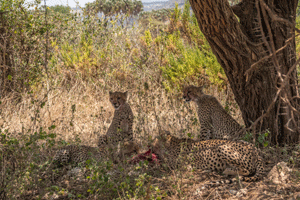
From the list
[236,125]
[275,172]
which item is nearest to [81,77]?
[236,125]

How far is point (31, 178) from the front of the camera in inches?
133

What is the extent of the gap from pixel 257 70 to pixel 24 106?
395cm

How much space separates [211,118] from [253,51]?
127 centimetres

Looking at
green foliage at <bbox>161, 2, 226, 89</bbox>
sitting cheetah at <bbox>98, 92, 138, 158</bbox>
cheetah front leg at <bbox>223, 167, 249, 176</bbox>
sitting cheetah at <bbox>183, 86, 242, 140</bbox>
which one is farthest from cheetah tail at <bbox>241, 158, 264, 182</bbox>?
green foliage at <bbox>161, 2, 226, 89</bbox>

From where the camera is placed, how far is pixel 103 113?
604cm

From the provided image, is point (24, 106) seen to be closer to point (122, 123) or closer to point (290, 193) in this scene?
point (122, 123)

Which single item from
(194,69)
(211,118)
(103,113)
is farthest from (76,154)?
(194,69)

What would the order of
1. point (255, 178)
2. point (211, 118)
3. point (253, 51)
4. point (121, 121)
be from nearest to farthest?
point (255, 178) < point (253, 51) < point (211, 118) < point (121, 121)

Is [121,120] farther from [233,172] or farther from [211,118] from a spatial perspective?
[233,172]

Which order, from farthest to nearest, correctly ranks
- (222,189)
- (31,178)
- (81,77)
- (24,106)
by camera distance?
(81,77) → (24,106) → (31,178) → (222,189)

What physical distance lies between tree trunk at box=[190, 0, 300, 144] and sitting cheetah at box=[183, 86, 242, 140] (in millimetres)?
277

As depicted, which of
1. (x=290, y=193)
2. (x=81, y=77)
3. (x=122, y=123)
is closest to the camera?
(x=290, y=193)

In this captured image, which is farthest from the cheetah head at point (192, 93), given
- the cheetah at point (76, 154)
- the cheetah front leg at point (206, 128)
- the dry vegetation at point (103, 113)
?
the cheetah at point (76, 154)

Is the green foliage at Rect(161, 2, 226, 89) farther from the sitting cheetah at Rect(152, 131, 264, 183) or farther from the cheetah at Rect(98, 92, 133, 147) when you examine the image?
the sitting cheetah at Rect(152, 131, 264, 183)
